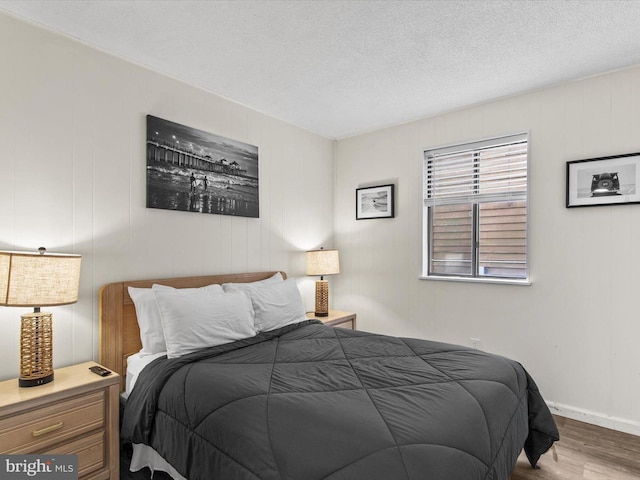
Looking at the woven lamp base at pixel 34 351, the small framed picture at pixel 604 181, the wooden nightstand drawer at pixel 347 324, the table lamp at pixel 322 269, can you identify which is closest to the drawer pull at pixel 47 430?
the woven lamp base at pixel 34 351

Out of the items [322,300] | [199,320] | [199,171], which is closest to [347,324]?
[322,300]

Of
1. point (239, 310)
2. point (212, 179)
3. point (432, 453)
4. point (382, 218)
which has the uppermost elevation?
point (212, 179)

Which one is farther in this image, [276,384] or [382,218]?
[382,218]

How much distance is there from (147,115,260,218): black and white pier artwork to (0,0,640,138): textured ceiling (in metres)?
0.43

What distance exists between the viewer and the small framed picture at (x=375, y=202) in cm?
384

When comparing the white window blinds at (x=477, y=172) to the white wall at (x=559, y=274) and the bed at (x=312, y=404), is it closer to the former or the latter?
the white wall at (x=559, y=274)

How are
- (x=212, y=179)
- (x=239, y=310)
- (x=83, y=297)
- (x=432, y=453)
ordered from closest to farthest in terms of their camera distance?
(x=432, y=453) < (x=83, y=297) < (x=239, y=310) < (x=212, y=179)

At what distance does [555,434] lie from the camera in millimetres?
2051

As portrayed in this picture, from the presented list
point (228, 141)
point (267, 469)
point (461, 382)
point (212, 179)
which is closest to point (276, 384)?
point (267, 469)

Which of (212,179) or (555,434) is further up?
(212,179)

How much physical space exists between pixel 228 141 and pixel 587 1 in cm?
256

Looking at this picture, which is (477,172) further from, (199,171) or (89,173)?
(89,173)

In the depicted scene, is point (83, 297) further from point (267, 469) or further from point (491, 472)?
point (491, 472)

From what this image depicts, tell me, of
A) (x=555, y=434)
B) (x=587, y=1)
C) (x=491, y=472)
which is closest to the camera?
(x=491, y=472)
